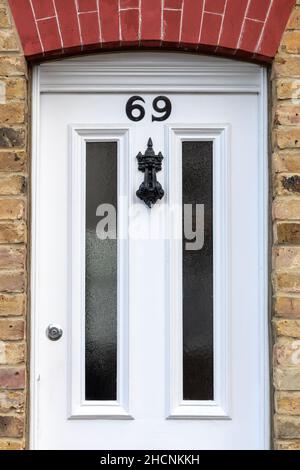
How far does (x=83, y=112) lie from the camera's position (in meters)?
3.03

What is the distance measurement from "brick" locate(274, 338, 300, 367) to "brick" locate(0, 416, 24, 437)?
121 centimetres

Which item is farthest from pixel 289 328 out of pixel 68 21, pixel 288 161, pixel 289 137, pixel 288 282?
pixel 68 21

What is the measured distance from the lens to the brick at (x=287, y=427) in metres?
2.78

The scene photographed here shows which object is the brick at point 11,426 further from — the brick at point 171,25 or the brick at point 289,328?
the brick at point 171,25

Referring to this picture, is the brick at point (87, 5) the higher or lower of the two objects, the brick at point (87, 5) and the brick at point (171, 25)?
the higher

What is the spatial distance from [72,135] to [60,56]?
1.23 ft

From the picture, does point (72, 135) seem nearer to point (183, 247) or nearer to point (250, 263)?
point (183, 247)

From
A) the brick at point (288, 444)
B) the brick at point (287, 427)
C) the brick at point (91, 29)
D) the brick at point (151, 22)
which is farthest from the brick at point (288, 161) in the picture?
the brick at point (288, 444)

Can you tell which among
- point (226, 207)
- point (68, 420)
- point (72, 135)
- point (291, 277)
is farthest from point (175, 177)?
point (68, 420)

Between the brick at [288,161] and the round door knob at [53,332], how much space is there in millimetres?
1280

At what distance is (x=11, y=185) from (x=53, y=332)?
732 mm

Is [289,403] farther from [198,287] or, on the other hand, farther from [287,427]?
[198,287]

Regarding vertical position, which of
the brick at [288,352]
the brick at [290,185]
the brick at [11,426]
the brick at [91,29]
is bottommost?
the brick at [11,426]

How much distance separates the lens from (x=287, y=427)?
2.78 m
